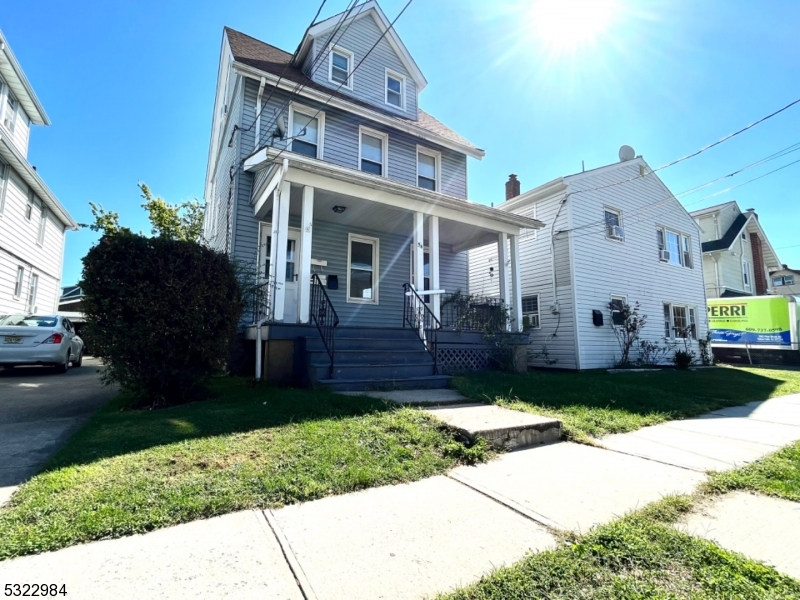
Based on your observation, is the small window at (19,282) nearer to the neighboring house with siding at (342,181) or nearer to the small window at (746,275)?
the neighboring house with siding at (342,181)

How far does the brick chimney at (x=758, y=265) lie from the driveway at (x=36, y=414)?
31565mm

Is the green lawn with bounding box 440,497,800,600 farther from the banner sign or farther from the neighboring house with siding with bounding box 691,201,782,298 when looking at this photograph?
the neighboring house with siding with bounding box 691,201,782,298

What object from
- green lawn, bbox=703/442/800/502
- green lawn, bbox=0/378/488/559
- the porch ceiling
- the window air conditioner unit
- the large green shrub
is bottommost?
green lawn, bbox=703/442/800/502

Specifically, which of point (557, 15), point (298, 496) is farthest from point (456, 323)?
point (298, 496)

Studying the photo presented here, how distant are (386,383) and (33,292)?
15288 mm

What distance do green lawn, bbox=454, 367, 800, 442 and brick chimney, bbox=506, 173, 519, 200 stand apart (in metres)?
9.01

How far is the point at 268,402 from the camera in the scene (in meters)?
5.00

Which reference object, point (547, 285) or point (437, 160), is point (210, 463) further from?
point (547, 285)

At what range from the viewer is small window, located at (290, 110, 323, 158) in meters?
9.95

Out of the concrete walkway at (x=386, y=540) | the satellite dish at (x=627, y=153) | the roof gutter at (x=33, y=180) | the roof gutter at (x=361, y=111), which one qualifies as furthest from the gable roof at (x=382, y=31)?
the concrete walkway at (x=386, y=540)

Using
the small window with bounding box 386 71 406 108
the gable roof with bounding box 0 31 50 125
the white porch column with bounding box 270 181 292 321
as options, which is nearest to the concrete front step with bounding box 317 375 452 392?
the white porch column with bounding box 270 181 292 321

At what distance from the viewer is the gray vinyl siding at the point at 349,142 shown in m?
9.70

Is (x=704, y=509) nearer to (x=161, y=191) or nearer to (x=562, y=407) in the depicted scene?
(x=562, y=407)

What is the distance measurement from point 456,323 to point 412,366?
248 centimetres
